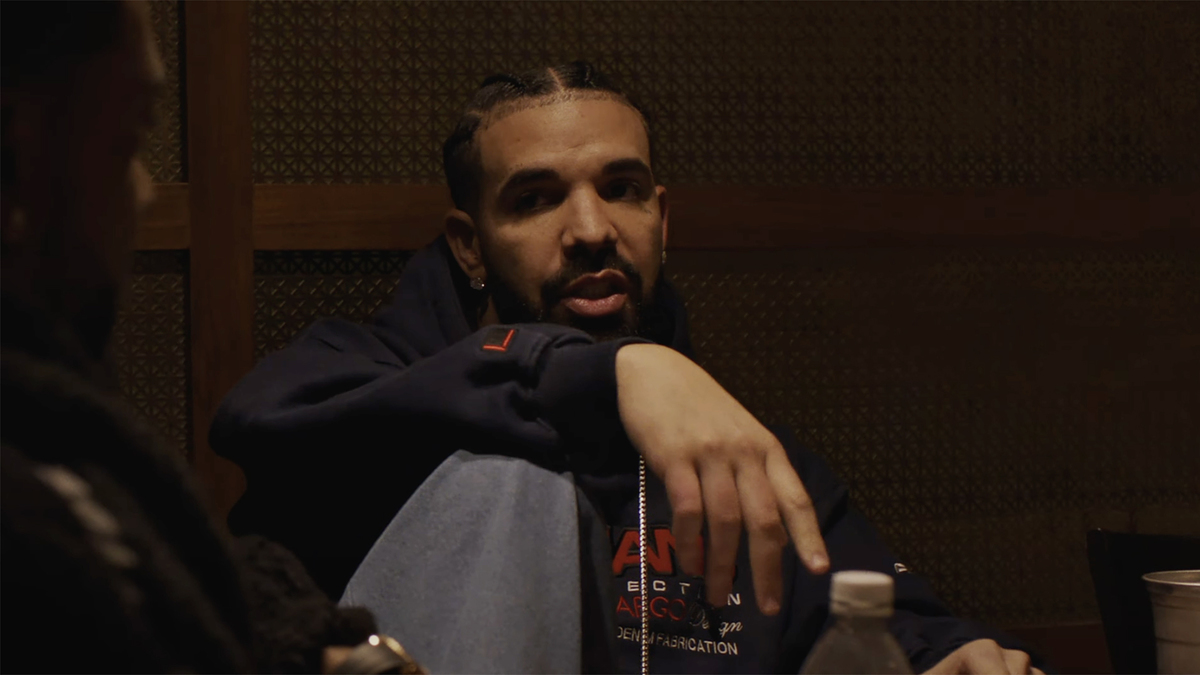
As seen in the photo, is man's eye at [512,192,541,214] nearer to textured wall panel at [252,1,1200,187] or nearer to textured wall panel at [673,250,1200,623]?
textured wall panel at [252,1,1200,187]

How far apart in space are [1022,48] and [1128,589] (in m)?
1.07

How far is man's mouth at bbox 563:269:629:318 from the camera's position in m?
1.49

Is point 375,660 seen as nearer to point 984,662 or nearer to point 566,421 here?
point 566,421

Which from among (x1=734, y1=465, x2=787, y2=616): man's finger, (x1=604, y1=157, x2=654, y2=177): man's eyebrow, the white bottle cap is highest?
(x1=604, y1=157, x2=654, y2=177): man's eyebrow

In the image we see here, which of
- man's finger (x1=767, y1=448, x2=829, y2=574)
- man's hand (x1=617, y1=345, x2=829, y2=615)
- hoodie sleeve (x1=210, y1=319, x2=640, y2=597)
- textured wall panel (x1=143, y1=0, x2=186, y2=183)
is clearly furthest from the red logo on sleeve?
textured wall panel (x1=143, y1=0, x2=186, y2=183)

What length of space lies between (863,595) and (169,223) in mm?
1306

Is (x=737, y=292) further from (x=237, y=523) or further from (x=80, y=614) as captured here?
(x=80, y=614)

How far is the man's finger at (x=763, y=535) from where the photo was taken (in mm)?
784

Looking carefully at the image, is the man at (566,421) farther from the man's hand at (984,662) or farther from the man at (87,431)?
the man at (87,431)

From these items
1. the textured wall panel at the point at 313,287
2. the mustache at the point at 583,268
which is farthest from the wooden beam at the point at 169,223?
the mustache at the point at 583,268

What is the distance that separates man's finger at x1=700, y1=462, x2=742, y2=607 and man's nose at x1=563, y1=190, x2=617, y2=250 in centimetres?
69

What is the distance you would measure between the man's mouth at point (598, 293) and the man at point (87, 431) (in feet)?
3.16

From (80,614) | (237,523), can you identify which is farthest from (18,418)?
(237,523)

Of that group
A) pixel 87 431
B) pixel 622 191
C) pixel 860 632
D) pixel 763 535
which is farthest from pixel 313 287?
pixel 87 431
